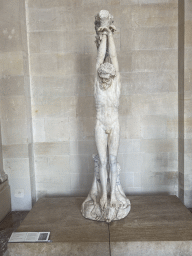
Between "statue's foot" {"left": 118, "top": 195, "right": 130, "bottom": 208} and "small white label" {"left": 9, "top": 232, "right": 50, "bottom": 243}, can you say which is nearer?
"small white label" {"left": 9, "top": 232, "right": 50, "bottom": 243}

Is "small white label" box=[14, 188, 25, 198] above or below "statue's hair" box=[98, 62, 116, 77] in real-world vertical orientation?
below

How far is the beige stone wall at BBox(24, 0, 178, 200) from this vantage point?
18.5 feet

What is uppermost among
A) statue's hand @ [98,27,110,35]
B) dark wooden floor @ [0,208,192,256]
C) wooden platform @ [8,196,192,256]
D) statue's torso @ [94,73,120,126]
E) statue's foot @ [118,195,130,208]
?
statue's hand @ [98,27,110,35]

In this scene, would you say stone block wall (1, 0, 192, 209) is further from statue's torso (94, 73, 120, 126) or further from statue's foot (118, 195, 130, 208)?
statue's torso (94, 73, 120, 126)

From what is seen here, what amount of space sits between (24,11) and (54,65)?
1.40 m

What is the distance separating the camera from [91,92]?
19.0 ft

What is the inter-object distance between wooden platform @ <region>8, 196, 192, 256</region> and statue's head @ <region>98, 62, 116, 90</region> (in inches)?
98.5

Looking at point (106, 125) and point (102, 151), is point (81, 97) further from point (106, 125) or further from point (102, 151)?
point (102, 151)

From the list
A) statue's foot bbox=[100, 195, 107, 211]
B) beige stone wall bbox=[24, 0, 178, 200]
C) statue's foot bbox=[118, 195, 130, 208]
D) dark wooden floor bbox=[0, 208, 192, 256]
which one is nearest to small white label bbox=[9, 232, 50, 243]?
dark wooden floor bbox=[0, 208, 192, 256]

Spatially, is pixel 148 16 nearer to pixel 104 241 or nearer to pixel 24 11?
pixel 24 11

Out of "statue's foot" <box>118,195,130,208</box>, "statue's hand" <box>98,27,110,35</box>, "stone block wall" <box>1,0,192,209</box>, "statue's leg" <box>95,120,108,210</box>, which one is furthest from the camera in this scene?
"stone block wall" <box>1,0,192,209</box>

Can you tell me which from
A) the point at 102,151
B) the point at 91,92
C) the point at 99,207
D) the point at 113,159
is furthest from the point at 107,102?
the point at 99,207

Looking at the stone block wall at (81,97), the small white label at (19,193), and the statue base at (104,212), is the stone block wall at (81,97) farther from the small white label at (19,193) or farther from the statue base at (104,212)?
the statue base at (104,212)

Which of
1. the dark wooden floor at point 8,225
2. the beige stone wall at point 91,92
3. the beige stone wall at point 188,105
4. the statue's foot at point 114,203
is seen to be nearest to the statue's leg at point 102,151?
the statue's foot at point 114,203
